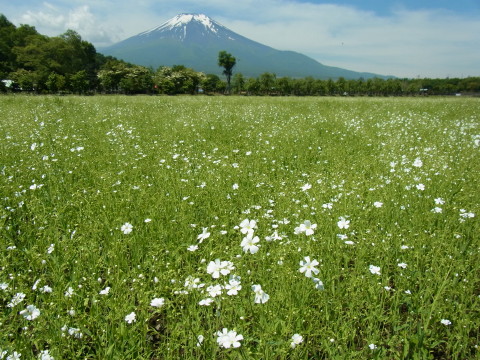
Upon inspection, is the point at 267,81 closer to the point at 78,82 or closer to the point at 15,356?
the point at 78,82

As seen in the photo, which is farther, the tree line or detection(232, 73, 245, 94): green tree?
detection(232, 73, 245, 94): green tree

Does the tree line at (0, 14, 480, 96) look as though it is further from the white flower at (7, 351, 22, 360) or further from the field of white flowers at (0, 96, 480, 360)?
the white flower at (7, 351, 22, 360)

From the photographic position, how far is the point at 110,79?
7238 centimetres

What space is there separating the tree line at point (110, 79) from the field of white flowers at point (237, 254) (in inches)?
2000

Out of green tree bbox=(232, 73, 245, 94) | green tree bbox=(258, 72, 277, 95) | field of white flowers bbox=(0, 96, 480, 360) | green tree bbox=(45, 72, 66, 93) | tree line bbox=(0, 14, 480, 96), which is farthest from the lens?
green tree bbox=(232, 73, 245, 94)

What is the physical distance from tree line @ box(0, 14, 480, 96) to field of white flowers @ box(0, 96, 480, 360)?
50801 millimetres

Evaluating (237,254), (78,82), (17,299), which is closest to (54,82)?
(78,82)

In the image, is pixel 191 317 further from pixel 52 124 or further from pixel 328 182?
pixel 52 124

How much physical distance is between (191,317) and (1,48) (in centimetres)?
8334

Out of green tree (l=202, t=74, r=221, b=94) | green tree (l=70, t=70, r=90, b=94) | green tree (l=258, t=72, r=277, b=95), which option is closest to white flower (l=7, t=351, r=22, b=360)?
green tree (l=70, t=70, r=90, b=94)

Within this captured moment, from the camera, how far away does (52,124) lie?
927 cm

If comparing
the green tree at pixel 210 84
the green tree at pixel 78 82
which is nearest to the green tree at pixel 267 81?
the green tree at pixel 210 84

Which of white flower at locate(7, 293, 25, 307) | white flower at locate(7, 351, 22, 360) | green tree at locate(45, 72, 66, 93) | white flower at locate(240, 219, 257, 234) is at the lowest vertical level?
white flower at locate(7, 351, 22, 360)

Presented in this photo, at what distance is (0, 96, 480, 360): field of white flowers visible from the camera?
203cm
